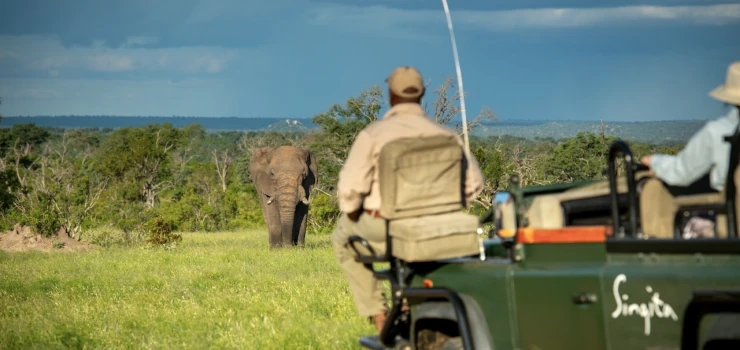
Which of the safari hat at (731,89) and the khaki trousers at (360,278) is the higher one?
the safari hat at (731,89)

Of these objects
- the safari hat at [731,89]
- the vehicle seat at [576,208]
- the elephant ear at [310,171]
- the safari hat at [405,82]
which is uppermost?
the safari hat at [405,82]

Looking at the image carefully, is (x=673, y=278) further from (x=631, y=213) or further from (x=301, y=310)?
(x=301, y=310)

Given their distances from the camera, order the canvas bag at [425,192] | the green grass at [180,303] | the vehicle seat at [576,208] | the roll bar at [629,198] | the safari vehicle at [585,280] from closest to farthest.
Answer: the safari vehicle at [585,280], the roll bar at [629,198], the vehicle seat at [576,208], the canvas bag at [425,192], the green grass at [180,303]

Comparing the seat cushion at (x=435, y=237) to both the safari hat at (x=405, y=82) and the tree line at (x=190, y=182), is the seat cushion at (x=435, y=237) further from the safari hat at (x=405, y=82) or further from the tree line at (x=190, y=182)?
the tree line at (x=190, y=182)

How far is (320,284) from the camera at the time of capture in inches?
475

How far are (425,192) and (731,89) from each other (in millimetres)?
1505

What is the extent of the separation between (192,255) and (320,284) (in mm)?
5637

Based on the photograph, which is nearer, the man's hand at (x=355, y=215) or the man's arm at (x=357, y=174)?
the man's arm at (x=357, y=174)

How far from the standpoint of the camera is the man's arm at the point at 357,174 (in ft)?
19.7

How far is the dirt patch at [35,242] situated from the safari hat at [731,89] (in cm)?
1739

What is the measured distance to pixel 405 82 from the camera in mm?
6242

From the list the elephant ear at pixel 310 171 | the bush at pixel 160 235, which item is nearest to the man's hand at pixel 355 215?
the bush at pixel 160 235

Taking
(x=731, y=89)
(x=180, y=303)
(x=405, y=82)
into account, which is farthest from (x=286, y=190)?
(x=731, y=89)

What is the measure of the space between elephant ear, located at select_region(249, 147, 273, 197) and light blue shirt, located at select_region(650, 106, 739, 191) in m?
18.6
